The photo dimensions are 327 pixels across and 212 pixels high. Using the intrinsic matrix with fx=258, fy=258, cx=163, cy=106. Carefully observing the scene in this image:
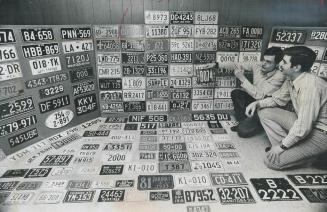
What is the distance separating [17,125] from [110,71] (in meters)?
1.39

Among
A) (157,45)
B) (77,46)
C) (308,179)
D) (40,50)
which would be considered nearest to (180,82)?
(157,45)

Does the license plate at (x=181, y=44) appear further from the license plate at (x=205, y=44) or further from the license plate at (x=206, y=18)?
the license plate at (x=206, y=18)

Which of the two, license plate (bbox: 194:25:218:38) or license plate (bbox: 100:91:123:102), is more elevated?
license plate (bbox: 194:25:218:38)

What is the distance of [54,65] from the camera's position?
127 inches

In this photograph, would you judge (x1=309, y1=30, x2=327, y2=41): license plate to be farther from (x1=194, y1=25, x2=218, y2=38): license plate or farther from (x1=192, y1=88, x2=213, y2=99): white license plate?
(x1=192, y1=88, x2=213, y2=99): white license plate

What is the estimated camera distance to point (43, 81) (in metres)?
3.14

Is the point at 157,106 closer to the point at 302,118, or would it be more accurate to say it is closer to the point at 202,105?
the point at 202,105

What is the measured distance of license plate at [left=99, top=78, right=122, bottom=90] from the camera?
3756mm

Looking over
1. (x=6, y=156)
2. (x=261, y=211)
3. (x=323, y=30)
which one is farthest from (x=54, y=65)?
(x=323, y=30)

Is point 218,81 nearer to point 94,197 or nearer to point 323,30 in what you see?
point 323,30

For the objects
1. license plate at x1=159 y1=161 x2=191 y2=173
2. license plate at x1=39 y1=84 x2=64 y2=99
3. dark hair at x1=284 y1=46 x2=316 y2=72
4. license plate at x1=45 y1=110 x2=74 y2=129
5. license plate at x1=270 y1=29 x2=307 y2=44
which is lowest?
license plate at x1=159 y1=161 x2=191 y2=173

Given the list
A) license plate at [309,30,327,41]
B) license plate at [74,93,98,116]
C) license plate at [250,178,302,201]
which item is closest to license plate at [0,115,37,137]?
license plate at [74,93,98,116]

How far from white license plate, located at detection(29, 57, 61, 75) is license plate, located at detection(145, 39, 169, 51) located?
3.92 ft

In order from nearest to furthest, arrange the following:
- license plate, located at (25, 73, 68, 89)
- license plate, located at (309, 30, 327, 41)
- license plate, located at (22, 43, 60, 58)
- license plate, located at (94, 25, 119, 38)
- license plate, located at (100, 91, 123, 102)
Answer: license plate, located at (22, 43, 60, 58) → license plate, located at (25, 73, 68, 89) → license plate, located at (309, 30, 327, 41) → license plate, located at (94, 25, 119, 38) → license plate, located at (100, 91, 123, 102)
